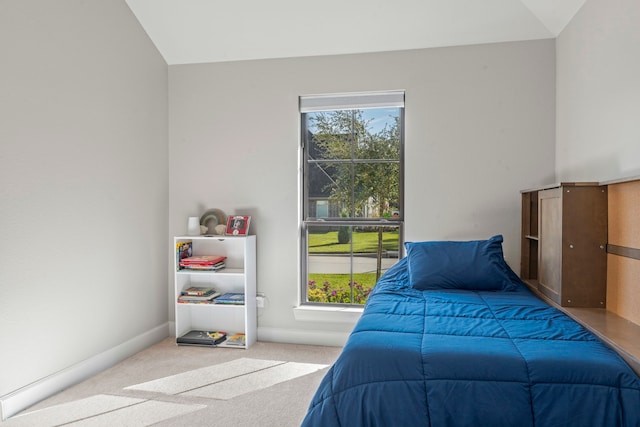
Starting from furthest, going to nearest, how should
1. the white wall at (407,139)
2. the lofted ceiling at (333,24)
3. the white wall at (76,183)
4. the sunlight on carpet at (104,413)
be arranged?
the white wall at (407,139), the lofted ceiling at (333,24), the white wall at (76,183), the sunlight on carpet at (104,413)

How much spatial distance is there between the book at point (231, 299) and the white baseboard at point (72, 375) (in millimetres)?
650

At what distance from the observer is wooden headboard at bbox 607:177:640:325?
1.84m

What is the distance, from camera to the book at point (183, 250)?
3322 mm

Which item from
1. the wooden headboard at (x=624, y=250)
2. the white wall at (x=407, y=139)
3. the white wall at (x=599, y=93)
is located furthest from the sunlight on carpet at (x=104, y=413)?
the white wall at (x=599, y=93)

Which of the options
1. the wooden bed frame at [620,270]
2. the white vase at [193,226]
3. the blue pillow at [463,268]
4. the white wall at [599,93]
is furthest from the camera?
the white vase at [193,226]

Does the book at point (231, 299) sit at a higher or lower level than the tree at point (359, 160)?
lower

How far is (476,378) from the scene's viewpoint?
132cm

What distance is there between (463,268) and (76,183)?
2.55m

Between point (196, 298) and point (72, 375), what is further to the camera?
point (196, 298)

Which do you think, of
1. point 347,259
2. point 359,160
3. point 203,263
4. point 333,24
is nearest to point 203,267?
point 203,263

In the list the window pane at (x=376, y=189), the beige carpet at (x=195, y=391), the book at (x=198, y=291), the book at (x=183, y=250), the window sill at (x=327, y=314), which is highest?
the window pane at (x=376, y=189)

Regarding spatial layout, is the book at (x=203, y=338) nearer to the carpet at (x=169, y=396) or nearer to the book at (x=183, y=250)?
the carpet at (x=169, y=396)

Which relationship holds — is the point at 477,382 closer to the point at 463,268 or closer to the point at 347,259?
the point at 463,268

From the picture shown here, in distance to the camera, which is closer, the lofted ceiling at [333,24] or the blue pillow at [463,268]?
the blue pillow at [463,268]
